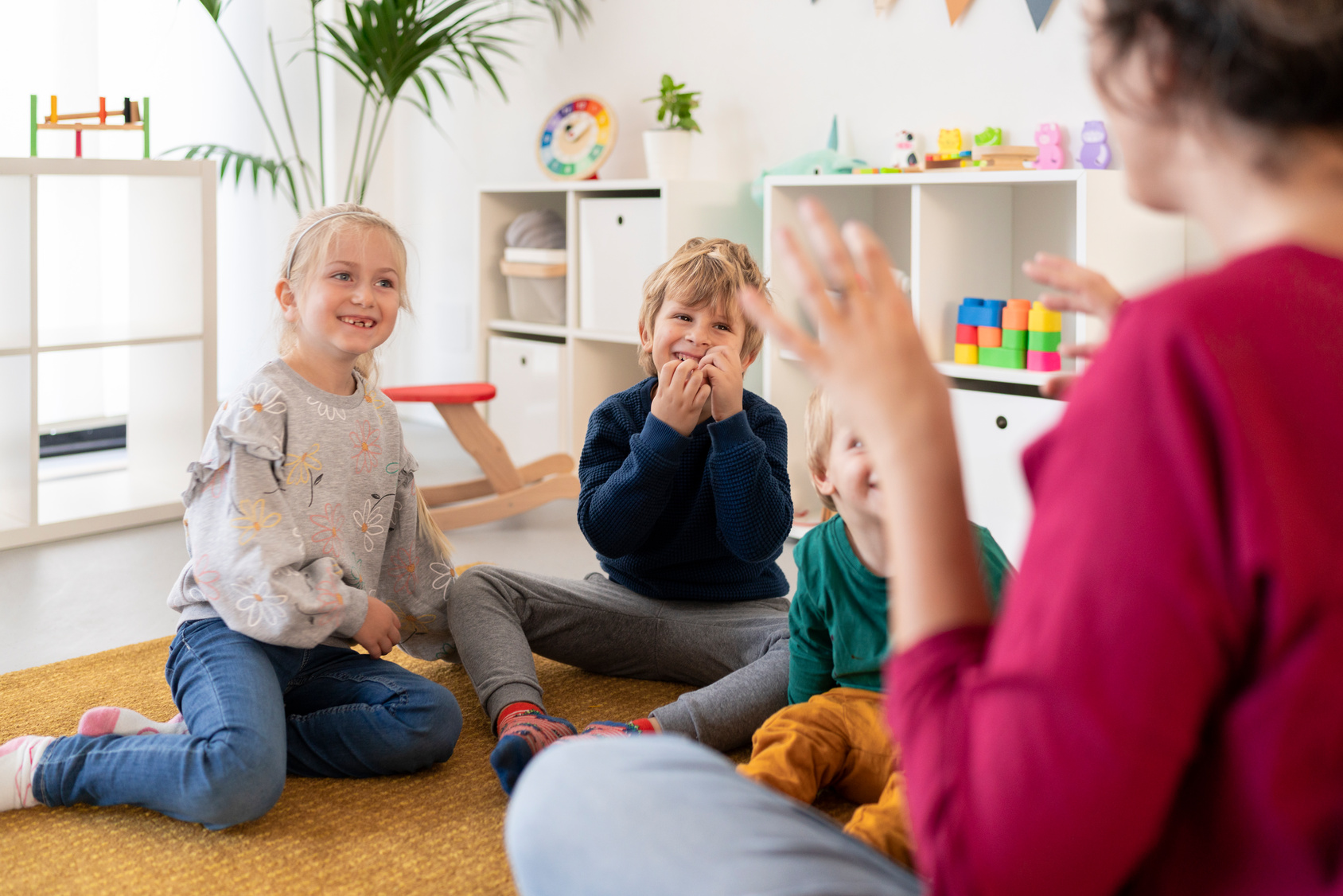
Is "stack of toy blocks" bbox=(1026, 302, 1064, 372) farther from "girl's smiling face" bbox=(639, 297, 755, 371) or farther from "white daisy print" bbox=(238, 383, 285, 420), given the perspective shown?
"white daisy print" bbox=(238, 383, 285, 420)

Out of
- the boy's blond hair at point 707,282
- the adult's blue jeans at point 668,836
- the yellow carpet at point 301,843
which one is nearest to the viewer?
the adult's blue jeans at point 668,836

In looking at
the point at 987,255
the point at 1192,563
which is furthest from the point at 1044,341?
the point at 1192,563

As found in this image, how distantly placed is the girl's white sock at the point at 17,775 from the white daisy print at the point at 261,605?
254mm

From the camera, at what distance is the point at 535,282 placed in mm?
3131

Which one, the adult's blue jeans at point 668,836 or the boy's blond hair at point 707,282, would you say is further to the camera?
the boy's blond hair at point 707,282

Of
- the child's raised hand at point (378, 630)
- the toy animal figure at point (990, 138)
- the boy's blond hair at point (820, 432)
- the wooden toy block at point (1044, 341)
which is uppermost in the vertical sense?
the toy animal figure at point (990, 138)

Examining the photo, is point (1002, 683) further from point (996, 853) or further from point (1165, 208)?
point (1165, 208)

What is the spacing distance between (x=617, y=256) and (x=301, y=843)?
193cm

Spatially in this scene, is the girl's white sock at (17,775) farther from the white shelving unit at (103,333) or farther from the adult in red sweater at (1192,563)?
the white shelving unit at (103,333)

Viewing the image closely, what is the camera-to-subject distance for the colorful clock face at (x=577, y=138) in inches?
119

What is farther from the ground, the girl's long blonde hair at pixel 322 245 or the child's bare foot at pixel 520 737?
the girl's long blonde hair at pixel 322 245

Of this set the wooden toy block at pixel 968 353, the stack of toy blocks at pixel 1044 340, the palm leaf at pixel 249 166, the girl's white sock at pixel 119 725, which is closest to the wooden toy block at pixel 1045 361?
the stack of toy blocks at pixel 1044 340

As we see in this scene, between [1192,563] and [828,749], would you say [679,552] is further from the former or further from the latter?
[1192,563]

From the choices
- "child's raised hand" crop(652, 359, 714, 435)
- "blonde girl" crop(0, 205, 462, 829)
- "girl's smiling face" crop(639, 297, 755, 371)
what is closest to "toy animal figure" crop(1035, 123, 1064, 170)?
"girl's smiling face" crop(639, 297, 755, 371)
